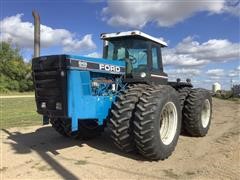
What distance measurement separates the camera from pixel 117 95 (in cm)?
741

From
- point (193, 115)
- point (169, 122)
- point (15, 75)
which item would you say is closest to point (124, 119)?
point (169, 122)

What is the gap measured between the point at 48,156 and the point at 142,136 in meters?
2.20

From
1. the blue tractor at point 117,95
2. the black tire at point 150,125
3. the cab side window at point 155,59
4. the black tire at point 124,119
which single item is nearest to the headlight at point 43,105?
the blue tractor at point 117,95

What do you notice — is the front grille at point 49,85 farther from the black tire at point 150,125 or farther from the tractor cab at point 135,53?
the tractor cab at point 135,53

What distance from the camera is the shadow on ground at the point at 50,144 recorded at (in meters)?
7.05

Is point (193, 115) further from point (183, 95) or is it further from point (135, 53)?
point (135, 53)

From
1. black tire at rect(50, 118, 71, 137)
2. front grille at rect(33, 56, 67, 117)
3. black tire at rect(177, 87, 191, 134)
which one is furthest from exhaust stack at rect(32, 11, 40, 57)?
black tire at rect(177, 87, 191, 134)

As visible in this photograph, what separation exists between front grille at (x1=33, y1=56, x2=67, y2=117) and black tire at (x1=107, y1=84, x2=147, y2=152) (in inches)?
39.4

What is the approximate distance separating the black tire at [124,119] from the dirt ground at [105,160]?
41 cm

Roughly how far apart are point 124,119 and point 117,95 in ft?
3.13

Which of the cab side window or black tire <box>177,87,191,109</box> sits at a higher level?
the cab side window

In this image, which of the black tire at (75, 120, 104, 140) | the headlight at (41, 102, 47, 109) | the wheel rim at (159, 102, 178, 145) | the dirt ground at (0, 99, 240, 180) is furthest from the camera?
the black tire at (75, 120, 104, 140)

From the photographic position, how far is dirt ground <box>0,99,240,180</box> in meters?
5.99

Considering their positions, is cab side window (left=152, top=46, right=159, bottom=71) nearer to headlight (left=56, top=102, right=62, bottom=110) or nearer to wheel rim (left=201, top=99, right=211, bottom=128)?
wheel rim (left=201, top=99, right=211, bottom=128)
